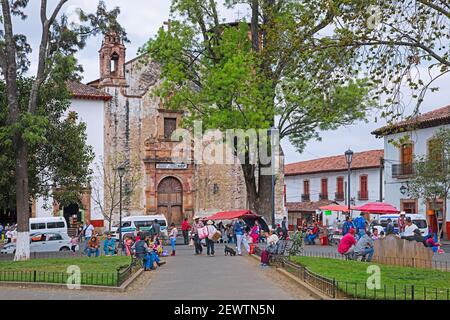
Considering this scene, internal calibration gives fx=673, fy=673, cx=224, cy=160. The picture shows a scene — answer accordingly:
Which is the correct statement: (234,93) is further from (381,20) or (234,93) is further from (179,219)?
(179,219)

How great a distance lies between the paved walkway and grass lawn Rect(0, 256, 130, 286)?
0.63m

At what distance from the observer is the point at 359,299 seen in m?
11.5

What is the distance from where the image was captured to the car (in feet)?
97.2

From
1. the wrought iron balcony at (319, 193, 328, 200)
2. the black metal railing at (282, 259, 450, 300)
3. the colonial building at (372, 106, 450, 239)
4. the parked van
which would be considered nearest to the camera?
the black metal railing at (282, 259, 450, 300)

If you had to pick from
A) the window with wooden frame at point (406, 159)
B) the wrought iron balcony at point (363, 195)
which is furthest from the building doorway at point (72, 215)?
the wrought iron balcony at point (363, 195)

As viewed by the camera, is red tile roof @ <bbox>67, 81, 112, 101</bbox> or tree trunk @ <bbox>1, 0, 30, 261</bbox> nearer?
tree trunk @ <bbox>1, 0, 30, 261</bbox>

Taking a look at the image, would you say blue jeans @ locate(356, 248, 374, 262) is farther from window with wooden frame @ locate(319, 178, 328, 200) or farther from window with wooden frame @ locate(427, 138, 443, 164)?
window with wooden frame @ locate(319, 178, 328, 200)

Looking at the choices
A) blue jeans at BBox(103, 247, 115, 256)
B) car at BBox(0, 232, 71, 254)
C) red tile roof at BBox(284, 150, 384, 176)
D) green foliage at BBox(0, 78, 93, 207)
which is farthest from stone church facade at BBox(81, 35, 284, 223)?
green foliage at BBox(0, 78, 93, 207)

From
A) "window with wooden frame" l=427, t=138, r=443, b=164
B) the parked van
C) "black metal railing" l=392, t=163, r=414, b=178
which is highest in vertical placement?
"window with wooden frame" l=427, t=138, r=443, b=164

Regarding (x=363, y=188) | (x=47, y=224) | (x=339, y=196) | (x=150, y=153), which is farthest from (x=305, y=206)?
(x=47, y=224)

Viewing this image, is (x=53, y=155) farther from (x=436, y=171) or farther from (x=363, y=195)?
(x=363, y=195)

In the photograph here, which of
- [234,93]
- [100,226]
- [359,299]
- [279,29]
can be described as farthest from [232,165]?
[359,299]

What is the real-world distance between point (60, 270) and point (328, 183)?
39.8 m
